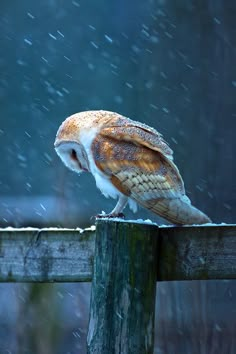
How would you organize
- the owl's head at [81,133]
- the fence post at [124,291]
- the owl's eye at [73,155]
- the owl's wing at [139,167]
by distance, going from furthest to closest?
the owl's eye at [73,155] < the owl's head at [81,133] < the owl's wing at [139,167] < the fence post at [124,291]

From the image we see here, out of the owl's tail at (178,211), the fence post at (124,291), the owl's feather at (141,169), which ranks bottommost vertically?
the fence post at (124,291)

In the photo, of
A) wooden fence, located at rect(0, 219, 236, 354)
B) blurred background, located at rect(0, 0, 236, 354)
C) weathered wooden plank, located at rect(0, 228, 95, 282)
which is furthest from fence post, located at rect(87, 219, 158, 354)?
blurred background, located at rect(0, 0, 236, 354)

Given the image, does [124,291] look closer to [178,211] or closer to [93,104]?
[178,211]

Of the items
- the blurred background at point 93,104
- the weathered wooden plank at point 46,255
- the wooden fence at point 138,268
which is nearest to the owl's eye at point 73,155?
the weathered wooden plank at point 46,255

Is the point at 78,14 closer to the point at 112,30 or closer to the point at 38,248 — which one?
the point at 112,30

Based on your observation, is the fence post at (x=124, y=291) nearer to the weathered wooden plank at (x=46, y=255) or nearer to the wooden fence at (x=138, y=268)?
the wooden fence at (x=138, y=268)

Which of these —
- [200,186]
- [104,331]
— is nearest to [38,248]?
[104,331]

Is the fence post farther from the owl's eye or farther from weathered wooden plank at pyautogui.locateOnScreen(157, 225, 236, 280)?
the owl's eye
